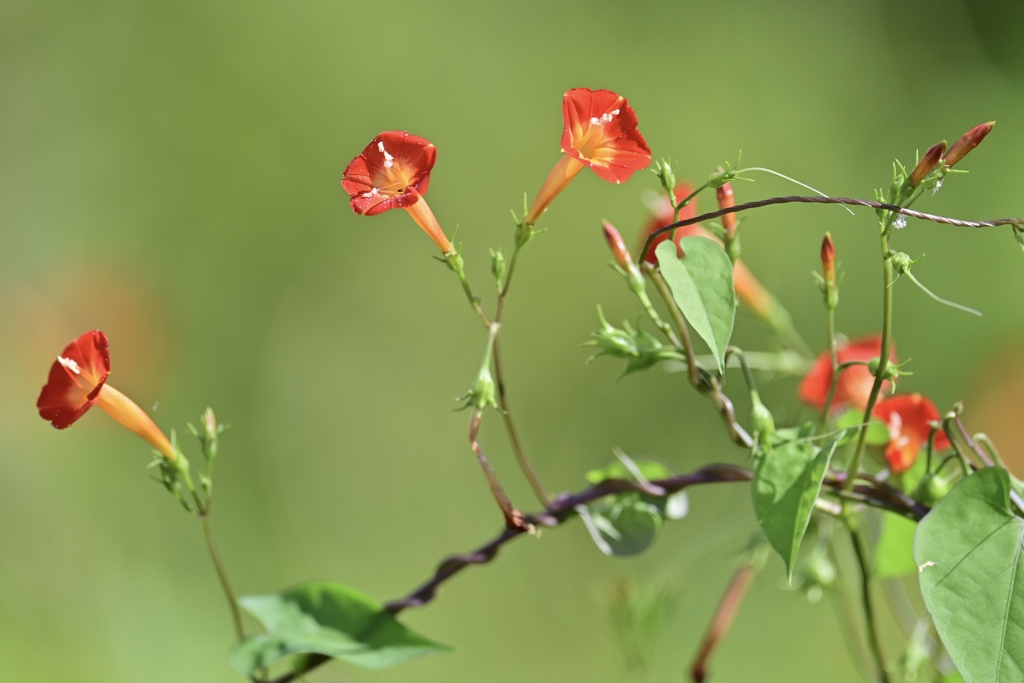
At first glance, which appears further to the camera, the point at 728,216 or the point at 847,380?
the point at 847,380

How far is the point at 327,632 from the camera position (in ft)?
1.02

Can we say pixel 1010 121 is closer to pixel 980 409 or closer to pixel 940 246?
pixel 940 246

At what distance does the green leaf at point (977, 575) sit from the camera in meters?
0.21

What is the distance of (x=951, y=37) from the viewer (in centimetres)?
164

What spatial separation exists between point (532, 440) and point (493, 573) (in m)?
0.23

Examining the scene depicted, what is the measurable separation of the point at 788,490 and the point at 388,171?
0.50ft

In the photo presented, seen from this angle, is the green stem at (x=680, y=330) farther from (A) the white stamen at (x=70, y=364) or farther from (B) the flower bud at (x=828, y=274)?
(A) the white stamen at (x=70, y=364)

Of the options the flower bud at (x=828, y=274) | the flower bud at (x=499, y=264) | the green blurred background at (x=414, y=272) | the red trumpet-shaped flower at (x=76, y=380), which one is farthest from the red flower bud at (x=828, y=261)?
the green blurred background at (x=414, y=272)

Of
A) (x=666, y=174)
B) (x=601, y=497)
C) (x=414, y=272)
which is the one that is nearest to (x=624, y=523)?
(x=601, y=497)

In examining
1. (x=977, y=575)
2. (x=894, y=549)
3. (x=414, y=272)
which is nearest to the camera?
(x=977, y=575)

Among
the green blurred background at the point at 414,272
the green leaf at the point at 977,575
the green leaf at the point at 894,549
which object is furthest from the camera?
the green blurred background at the point at 414,272

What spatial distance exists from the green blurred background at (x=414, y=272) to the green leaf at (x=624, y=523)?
969 mm

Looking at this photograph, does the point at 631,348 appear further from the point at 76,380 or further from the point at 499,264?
the point at 76,380

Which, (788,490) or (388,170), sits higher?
(388,170)
